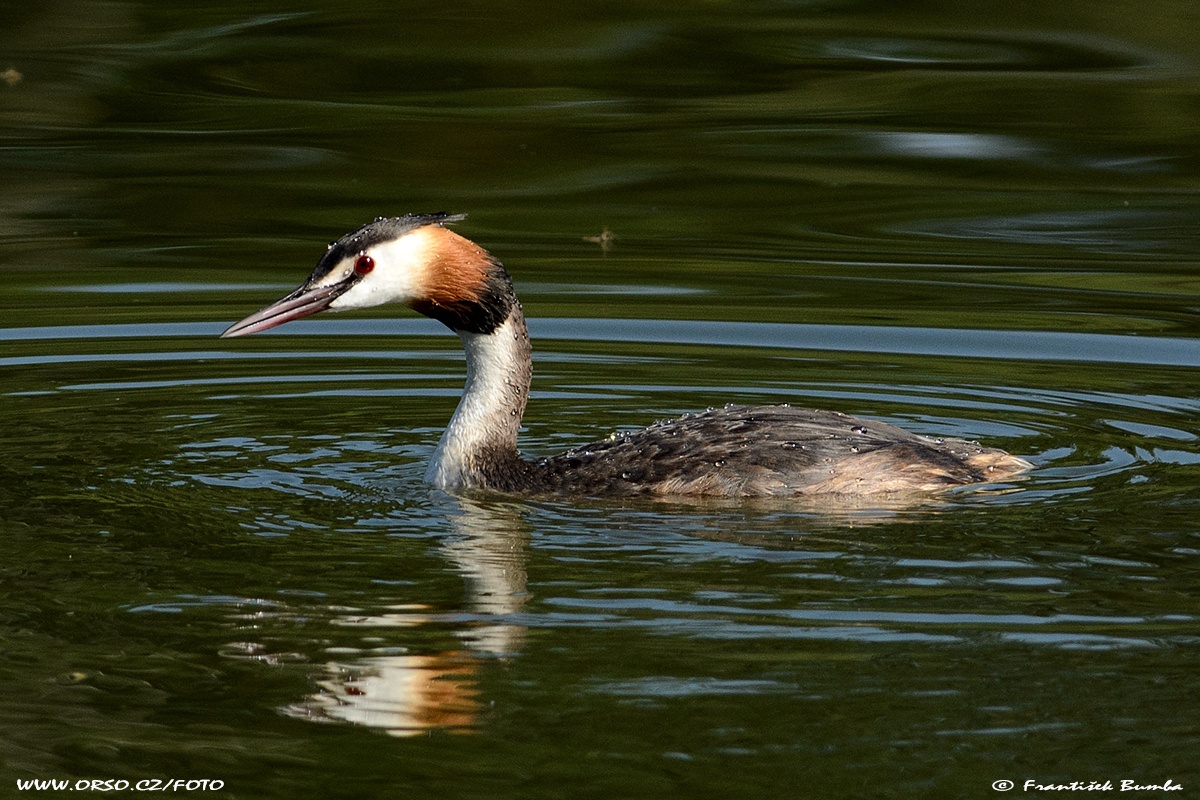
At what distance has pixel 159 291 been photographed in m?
12.2

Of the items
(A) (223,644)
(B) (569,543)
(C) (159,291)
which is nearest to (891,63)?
(C) (159,291)

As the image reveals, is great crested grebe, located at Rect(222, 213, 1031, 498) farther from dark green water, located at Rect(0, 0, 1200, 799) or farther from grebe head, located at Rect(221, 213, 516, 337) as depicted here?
dark green water, located at Rect(0, 0, 1200, 799)

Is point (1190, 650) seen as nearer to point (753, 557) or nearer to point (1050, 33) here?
point (753, 557)

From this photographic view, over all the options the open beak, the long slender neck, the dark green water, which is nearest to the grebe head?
the open beak

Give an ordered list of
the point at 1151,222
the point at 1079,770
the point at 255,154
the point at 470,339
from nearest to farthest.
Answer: the point at 1079,770, the point at 470,339, the point at 1151,222, the point at 255,154

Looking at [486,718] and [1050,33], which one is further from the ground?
[1050,33]

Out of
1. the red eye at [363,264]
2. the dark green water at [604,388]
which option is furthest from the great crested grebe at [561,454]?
the dark green water at [604,388]

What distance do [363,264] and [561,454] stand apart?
1.12 metres

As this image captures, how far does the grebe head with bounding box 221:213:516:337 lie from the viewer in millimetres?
7965

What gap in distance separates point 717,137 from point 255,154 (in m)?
3.19

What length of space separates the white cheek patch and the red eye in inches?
0.5

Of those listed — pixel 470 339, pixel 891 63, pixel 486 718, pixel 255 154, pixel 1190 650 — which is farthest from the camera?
pixel 891 63

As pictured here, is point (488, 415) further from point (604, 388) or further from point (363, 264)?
point (604, 388)

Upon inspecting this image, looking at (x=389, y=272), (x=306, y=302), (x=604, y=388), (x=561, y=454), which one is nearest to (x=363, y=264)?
(x=389, y=272)
